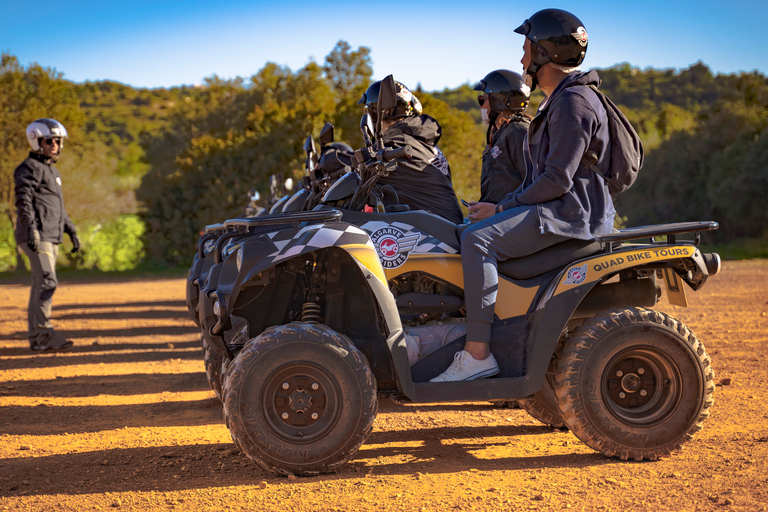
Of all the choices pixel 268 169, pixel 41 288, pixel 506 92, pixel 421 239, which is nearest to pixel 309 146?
pixel 506 92

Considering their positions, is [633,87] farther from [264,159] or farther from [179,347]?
[179,347]

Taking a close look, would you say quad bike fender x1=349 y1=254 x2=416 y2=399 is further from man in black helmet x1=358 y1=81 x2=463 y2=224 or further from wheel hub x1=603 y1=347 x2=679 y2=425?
wheel hub x1=603 y1=347 x2=679 y2=425

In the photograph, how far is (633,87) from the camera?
9244 centimetres

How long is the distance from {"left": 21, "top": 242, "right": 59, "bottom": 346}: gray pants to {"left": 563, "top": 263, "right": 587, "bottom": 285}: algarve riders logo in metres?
6.99

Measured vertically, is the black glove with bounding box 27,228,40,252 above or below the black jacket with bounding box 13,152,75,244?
below

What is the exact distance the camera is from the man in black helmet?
483 cm

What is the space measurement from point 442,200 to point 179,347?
591 cm

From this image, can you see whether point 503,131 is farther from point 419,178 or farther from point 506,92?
point 419,178

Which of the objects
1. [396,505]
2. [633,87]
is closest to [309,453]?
[396,505]

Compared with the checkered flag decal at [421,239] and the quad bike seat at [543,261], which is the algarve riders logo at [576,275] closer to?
the quad bike seat at [543,261]

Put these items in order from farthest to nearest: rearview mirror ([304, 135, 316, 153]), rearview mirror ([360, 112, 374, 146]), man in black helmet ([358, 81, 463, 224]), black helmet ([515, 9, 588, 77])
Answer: rearview mirror ([304, 135, 316, 153]) < man in black helmet ([358, 81, 463, 224]) < rearview mirror ([360, 112, 374, 146]) < black helmet ([515, 9, 588, 77])

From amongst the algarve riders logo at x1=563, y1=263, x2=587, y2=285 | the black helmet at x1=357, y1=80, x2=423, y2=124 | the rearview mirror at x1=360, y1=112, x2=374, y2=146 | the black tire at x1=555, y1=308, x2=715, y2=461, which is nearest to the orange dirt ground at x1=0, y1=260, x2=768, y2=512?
the black tire at x1=555, y1=308, x2=715, y2=461

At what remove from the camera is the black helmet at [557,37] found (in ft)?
13.6

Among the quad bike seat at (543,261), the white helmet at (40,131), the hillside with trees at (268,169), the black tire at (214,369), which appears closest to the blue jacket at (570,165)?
the quad bike seat at (543,261)
